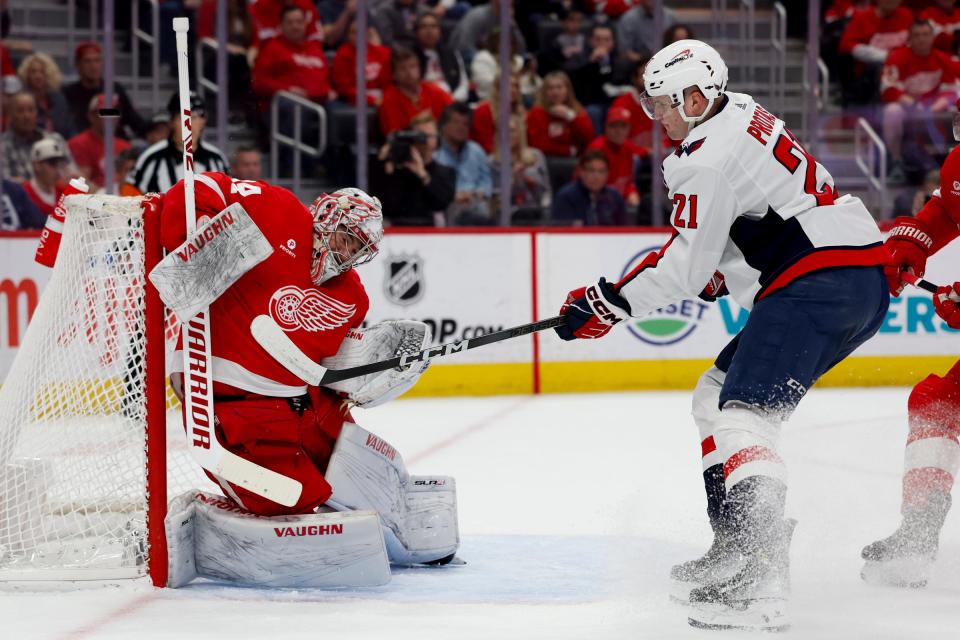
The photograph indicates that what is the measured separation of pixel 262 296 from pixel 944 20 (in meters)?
5.83

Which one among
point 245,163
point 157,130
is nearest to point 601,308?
point 245,163

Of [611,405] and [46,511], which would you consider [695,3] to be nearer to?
[611,405]

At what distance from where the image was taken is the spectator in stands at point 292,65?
6367 millimetres

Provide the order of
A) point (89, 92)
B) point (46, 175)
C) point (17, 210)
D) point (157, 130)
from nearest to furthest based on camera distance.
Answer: point (17, 210), point (46, 175), point (157, 130), point (89, 92)

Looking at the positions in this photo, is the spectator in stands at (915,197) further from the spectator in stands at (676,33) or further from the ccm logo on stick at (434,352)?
the ccm logo on stick at (434,352)

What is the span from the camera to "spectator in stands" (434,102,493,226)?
6273 mm

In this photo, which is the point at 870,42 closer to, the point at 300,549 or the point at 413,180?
the point at 413,180

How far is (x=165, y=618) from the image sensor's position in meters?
2.51

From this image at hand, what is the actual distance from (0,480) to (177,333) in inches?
19.4

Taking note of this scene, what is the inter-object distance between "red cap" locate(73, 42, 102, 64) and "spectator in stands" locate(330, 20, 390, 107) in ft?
3.61

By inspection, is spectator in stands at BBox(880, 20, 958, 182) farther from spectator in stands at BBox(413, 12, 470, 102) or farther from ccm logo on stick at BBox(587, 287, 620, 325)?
ccm logo on stick at BBox(587, 287, 620, 325)

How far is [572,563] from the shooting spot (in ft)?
9.83

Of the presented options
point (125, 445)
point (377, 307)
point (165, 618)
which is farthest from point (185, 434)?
point (377, 307)

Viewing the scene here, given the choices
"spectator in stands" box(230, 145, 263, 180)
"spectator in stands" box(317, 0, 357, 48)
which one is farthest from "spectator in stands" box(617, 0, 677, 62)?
"spectator in stands" box(230, 145, 263, 180)
